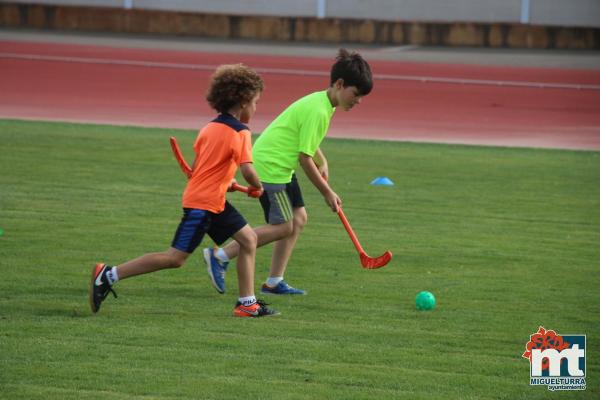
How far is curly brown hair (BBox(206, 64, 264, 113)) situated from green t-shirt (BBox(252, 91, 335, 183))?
63 cm

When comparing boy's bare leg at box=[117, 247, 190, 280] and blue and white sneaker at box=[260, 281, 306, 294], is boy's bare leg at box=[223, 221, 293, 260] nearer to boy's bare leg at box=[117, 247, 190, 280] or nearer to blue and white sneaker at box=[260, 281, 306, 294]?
blue and white sneaker at box=[260, 281, 306, 294]

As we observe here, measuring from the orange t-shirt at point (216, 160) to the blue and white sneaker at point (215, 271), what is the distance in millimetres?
679

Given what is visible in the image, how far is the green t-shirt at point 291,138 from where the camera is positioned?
316 inches

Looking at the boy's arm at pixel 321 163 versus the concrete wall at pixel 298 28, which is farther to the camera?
the concrete wall at pixel 298 28

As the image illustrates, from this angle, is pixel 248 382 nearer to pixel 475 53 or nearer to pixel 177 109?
pixel 177 109

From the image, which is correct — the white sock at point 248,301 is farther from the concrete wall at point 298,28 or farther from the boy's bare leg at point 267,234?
the concrete wall at point 298,28

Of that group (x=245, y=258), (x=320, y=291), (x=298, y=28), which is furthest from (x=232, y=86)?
(x=298, y=28)

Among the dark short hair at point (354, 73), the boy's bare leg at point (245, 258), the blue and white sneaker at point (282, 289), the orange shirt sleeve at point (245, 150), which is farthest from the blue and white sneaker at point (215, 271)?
the dark short hair at point (354, 73)

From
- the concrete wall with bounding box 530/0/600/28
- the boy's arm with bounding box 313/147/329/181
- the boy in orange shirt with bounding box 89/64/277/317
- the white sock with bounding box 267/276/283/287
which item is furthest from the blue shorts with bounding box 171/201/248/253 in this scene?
the concrete wall with bounding box 530/0/600/28

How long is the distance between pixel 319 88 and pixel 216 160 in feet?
60.9

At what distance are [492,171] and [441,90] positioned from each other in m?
11.2

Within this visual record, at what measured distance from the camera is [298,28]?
37.8 meters

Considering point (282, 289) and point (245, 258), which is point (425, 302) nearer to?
point (282, 289)

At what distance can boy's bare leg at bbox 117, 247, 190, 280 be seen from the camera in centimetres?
749
